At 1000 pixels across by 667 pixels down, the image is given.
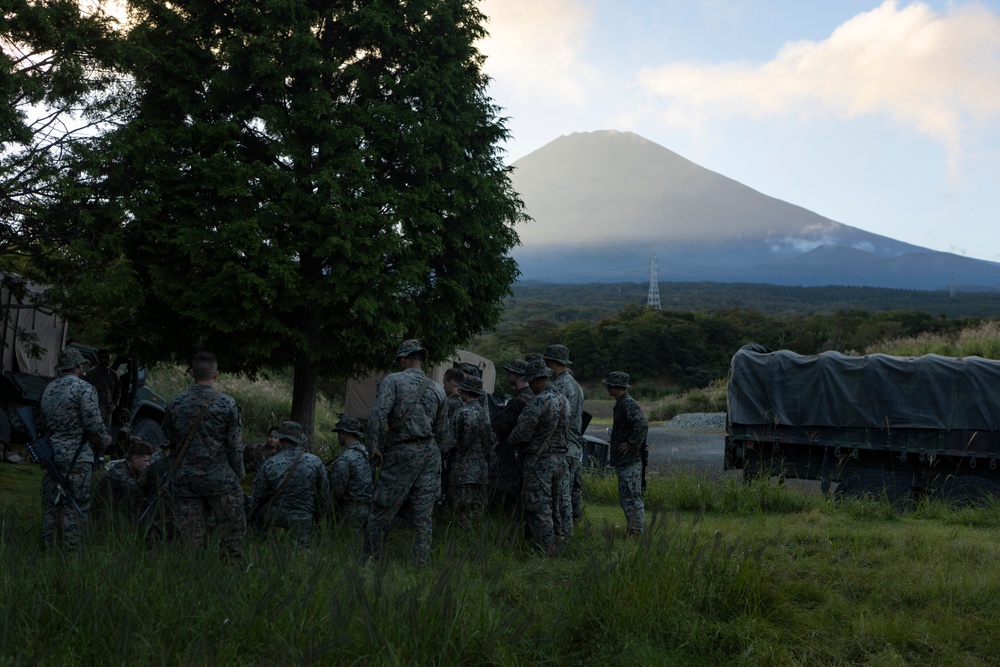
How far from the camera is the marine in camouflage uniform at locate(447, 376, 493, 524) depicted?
7.97 metres

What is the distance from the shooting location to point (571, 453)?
8.65m

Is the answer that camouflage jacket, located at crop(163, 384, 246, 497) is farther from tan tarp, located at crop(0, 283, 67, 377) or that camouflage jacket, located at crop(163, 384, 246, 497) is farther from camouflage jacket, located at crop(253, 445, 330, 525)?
tan tarp, located at crop(0, 283, 67, 377)

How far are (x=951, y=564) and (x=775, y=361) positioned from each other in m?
6.20

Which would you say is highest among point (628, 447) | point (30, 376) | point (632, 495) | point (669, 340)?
point (628, 447)

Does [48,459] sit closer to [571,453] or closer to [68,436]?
[68,436]

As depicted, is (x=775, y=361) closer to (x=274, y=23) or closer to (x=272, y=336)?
(x=272, y=336)

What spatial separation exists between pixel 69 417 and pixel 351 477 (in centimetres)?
233

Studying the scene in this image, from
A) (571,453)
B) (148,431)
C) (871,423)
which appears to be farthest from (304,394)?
(871,423)

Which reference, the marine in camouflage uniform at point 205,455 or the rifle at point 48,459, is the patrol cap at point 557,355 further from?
the rifle at point 48,459

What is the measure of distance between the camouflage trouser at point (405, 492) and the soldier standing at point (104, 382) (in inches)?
244

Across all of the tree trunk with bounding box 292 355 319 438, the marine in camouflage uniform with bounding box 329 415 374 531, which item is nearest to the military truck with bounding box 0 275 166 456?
the tree trunk with bounding box 292 355 319 438

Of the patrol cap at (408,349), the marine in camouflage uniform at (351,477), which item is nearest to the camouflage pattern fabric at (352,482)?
the marine in camouflage uniform at (351,477)

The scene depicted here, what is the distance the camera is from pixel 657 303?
5463 inches

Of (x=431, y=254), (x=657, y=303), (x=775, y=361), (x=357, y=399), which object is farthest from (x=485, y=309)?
(x=657, y=303)
